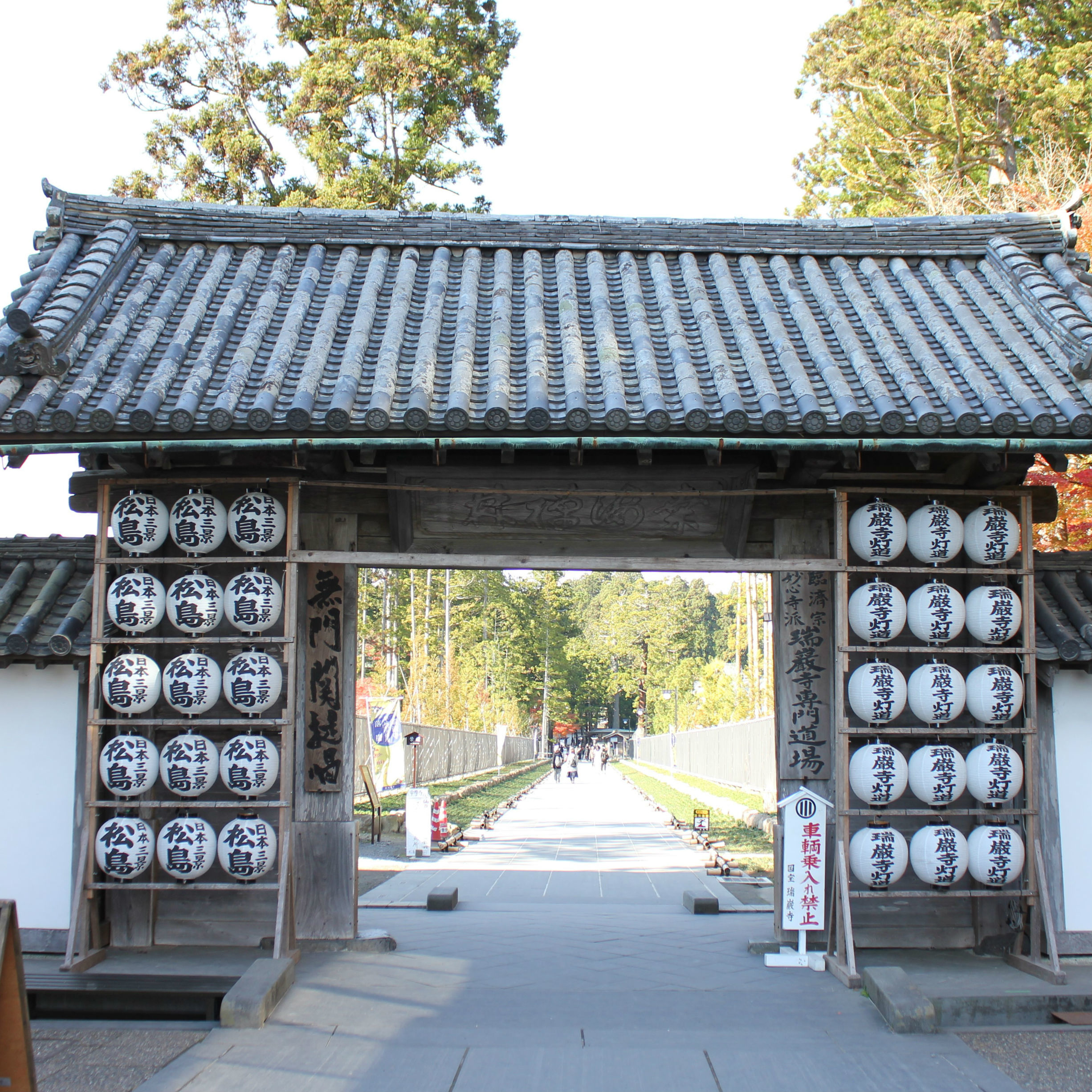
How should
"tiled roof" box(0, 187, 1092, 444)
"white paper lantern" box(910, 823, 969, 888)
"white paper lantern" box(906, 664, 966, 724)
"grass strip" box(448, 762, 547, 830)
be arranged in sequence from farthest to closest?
"grass strip" box(448, 762, 547, 830) → "white paper lantern" box(906, 664, 966, 724) → "white paper lantern" box(910, 823, 969, 888) → "tiled roof" box(0, 187, 1092, 444)

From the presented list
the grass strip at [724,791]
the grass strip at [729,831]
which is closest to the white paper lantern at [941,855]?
the grass strip at [729,831]

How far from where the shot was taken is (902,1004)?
6004 millimetres

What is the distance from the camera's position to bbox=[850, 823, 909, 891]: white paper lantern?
717 cm

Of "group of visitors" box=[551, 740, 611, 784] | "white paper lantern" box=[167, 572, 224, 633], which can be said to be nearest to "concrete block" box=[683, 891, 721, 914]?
"white paper lantern" box=[167, 572, 224, 633]

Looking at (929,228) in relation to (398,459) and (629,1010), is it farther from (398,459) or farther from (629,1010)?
(629,1010)

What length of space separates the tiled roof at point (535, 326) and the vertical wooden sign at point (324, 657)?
1.59 metres

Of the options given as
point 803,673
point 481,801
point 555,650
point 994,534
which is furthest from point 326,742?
point 555,650

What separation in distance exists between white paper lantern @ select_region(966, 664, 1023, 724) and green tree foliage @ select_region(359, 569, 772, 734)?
22.3 metres

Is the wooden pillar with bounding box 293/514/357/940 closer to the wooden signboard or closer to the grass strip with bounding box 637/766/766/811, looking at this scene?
the wooden signboard

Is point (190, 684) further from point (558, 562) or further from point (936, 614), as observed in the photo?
point (936, 614)

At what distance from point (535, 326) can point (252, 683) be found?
3588 millimetres

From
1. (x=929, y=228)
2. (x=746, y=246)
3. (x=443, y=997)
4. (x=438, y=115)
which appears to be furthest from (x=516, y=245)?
(x=438, y=115)

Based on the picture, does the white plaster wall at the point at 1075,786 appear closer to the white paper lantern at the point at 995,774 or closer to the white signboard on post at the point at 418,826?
the white paper lantern at the point at 995,774

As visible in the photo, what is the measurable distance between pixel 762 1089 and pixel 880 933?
2934 mm
